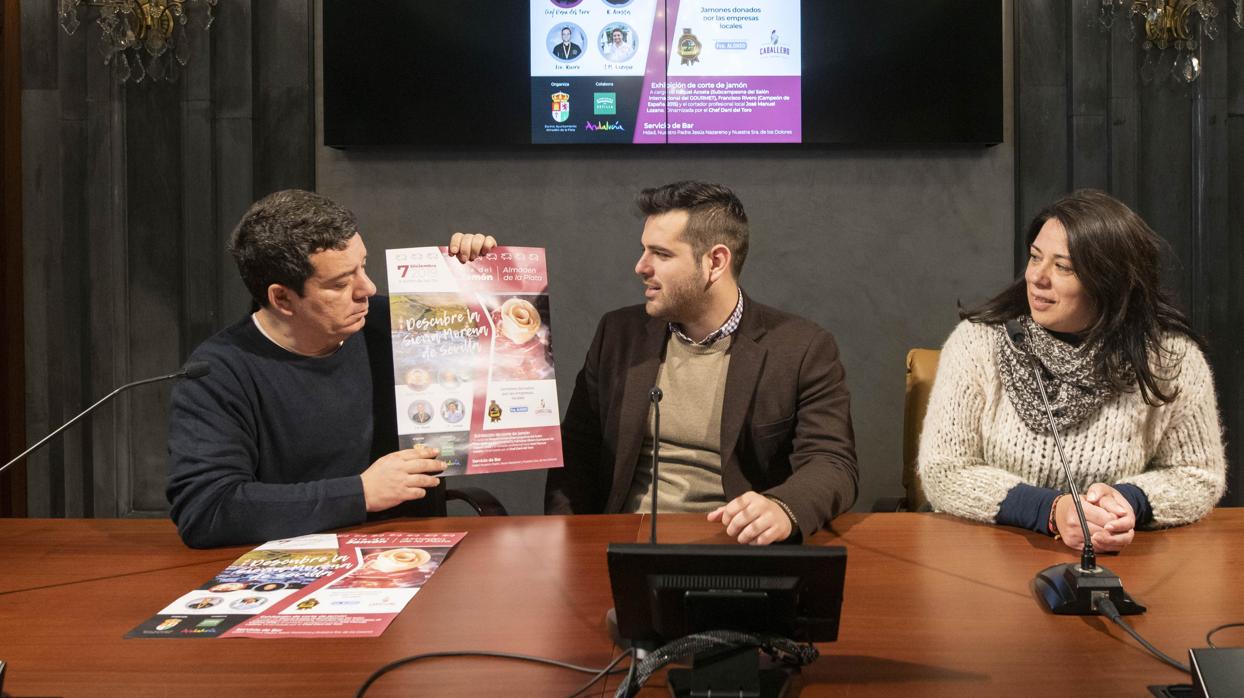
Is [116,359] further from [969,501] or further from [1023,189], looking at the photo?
[1023,189]

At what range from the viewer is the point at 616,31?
3811 mm

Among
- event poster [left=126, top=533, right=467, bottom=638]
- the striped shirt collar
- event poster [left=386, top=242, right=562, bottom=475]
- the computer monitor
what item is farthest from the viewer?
the striped shirt collar

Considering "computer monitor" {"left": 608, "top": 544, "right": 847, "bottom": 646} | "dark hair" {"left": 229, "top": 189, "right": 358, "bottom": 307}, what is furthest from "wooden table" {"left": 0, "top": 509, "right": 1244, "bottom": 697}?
"dark hair" {"left": 229, "top": 189, "right": 358, "bottom": 307}

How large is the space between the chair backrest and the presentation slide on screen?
4.44 ft

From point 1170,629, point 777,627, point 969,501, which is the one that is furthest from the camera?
point 969,501

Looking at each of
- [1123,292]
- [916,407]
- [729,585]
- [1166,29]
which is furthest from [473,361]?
[1166,29]

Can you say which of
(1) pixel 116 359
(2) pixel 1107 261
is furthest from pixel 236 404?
(1) pixel 116 359

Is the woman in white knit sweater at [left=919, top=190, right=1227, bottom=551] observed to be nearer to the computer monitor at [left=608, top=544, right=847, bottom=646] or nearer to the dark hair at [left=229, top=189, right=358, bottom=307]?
the computer monitor at [left=608, top=544, right=847, bottom=646]

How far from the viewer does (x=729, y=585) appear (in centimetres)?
120

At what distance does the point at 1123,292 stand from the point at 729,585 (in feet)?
4.77

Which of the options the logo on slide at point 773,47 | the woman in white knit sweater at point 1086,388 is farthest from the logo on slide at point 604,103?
the woman in white knit sweater at point 1086,388

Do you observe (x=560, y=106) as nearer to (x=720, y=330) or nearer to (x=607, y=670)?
(x=720, y=330)

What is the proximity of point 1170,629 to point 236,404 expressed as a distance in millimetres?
1744

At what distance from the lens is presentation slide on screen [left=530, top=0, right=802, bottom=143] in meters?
3.80
